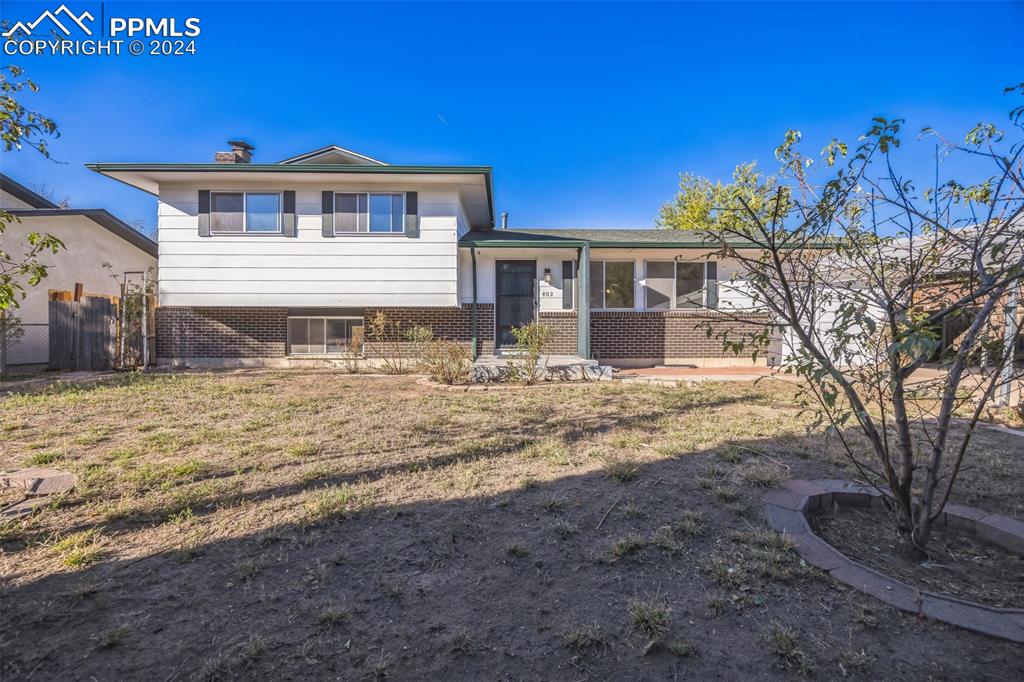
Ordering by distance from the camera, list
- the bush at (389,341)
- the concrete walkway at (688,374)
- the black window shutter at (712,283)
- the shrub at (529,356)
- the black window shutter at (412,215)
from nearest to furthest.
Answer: the shrub at (529,356)
the concrete walkway at (688,374)
the black window shutter at (412,215)
the bush at (389,341)
the black window shutter at (712,283)

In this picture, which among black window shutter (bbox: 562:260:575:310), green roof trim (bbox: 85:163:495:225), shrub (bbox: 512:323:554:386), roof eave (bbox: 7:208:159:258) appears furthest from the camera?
black window shutter (bbox: 562:260:575:310)

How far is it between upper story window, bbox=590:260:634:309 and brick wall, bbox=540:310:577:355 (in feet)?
2.68

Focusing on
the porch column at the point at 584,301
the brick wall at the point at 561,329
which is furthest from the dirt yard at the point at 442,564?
the brick wall at the point at 561,329

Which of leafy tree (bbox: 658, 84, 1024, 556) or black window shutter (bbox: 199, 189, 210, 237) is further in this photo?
black window shutter (bbox: 199, 189, 210, 237)

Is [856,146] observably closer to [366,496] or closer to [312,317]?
[366,496]

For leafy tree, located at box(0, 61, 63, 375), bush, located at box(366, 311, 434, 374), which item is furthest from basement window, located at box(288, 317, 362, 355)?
leafy tree, located at box(0, 61, 63, 375)

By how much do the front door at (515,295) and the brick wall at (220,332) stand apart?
511 centimetres

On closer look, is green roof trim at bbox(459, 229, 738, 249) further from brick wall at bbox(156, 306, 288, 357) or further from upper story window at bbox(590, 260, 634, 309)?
brick wall at bbox(156, 306, 288, 357)

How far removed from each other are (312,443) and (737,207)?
4185mm

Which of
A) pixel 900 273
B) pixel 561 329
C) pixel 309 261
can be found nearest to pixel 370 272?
pixel 309 261

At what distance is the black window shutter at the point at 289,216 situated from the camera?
34.2 ft

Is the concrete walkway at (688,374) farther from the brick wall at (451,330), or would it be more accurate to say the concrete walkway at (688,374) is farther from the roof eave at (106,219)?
the roof eave at (106,219)

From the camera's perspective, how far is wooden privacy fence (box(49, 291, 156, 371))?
1057 cm

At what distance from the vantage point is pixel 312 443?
4762 millimetres
